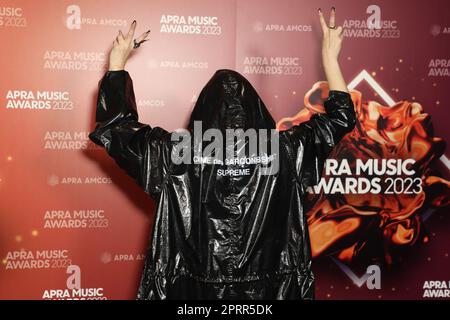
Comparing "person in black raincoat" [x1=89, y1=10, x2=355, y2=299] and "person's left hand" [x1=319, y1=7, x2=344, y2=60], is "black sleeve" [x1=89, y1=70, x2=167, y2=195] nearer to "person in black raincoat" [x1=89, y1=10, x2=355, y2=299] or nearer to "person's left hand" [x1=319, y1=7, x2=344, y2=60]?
"person in black raincoat" [x1=89, y1=10, x2=355, y2=299]

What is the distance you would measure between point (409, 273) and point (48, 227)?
2.08 meters

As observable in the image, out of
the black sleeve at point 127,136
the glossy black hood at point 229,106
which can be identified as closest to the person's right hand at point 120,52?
the black sleeve at point 127,136

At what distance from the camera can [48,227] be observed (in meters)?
2.72

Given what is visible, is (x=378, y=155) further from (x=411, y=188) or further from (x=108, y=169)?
(x=108, y=169)

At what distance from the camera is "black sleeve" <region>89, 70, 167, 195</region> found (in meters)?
2.00

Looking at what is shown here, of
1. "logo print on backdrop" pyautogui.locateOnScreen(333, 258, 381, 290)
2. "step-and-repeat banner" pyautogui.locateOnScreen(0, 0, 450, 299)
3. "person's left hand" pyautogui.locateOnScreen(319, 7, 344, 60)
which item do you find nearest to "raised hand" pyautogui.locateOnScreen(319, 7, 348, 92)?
"person's left hand" pyautogui.locateOnScreen(319, 7, 344, 60)

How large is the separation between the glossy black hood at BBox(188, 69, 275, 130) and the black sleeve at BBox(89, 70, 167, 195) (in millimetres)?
201

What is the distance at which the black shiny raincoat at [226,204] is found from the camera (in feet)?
6.41

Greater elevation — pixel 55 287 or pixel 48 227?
pixel 48 227

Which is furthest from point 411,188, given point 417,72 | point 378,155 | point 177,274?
point 177,274

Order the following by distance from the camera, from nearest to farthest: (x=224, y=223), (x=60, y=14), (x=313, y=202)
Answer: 1. (x=224, y=223)
2. (x=60, y=14)
3. (x=313, y=202)

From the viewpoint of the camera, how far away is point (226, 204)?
1953 millimetres

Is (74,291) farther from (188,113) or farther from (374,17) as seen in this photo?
(374,17)

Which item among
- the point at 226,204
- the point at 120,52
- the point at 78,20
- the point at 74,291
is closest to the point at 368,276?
the point at 226,204
